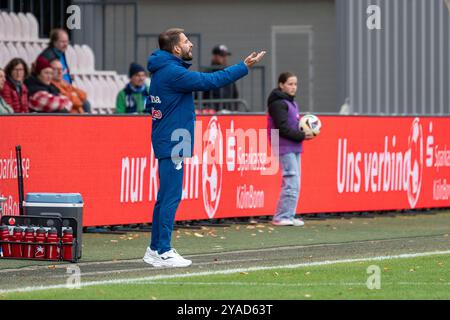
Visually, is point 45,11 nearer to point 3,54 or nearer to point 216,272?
point 3,54

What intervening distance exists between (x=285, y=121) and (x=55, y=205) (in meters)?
5.19

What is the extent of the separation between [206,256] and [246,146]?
486 cm

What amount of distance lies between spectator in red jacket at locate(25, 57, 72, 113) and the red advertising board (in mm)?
1793

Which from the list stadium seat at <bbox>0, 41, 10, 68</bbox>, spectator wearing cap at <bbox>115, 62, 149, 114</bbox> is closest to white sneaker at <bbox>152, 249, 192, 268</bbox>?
spectator wearing cap at <bbox>115, 62, 149, 114</bbox>

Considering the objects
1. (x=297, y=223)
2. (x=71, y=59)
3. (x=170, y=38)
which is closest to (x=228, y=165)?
(x=297, y=223)

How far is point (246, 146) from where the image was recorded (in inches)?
752

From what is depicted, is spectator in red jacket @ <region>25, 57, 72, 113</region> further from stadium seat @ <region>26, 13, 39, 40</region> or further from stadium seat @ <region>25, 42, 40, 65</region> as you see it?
stadium seat @ <region>26, 13, 39, 40</region>

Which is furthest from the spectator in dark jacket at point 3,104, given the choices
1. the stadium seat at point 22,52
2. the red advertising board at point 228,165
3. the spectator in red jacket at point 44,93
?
the stadium seat at point 22,52

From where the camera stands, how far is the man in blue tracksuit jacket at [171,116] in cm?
1297

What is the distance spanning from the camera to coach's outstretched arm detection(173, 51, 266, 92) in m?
12.9

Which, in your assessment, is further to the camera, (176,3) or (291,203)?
(176,3)

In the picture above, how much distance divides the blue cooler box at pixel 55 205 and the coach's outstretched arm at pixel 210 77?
1.81 metres

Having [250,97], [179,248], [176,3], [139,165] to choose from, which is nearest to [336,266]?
[179,248]
